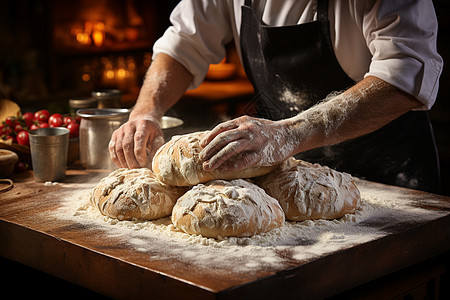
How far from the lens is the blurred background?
5.10 m

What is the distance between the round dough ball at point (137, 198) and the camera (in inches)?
64.4

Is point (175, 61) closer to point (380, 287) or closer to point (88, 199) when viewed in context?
point (88, 199)

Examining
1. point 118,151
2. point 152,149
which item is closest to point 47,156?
point 118,151

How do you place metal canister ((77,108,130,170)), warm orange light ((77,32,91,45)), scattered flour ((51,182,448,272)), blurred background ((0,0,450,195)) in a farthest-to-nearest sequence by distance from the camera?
warm orange light ((77,32,91,45)) < blurred background ((0,0,450,195)) < metal canister ((77,108,130,170)) < scattered flour ((51,182,448,272))

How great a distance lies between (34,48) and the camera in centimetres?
521

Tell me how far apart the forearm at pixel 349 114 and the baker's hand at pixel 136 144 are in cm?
55

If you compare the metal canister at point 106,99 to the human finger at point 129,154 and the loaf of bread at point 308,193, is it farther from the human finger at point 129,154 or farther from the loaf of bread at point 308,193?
the loaf of bread at point 308,193

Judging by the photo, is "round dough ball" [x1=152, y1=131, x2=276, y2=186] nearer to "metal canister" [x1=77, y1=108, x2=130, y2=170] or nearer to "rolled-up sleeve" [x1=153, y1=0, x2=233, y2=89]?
"metal canister" [x1=77, y1=108, x2=130, y2=170]

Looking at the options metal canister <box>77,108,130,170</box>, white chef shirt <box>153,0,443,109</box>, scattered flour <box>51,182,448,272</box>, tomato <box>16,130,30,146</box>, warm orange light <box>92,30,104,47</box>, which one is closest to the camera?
scattered flour <box>51,182,448,272</box>

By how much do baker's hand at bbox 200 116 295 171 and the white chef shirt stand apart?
0.50 metres

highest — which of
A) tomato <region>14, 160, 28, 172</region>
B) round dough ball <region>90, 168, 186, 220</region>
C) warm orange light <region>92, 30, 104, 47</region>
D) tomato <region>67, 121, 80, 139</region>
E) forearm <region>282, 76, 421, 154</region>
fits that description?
warm orange light <region>92, 30, 104, 47</region>

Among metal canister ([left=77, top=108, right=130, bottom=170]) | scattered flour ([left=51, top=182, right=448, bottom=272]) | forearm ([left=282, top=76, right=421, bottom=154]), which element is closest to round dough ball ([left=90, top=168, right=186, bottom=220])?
scattered flour ([left=51, top=182, right=448, bottom=272])

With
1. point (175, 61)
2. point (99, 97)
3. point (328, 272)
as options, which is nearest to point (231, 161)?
point (328, 272)

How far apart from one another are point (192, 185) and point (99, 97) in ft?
4.92
